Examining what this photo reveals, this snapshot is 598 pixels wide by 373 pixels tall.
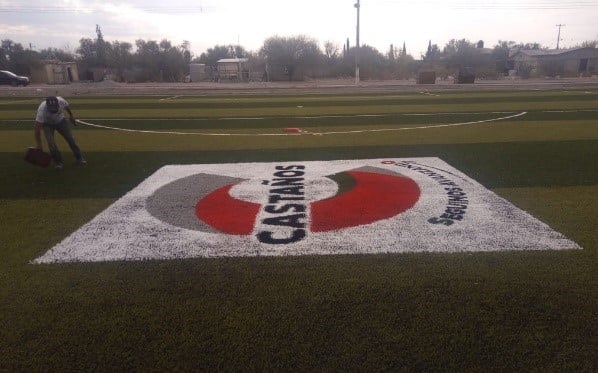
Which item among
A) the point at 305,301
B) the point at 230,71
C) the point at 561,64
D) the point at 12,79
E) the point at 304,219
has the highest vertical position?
the point at 561,64

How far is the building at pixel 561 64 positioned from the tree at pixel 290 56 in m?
29.2

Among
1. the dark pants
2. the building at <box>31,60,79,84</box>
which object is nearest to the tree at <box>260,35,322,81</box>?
the building at <box>31,60,79,84</box>

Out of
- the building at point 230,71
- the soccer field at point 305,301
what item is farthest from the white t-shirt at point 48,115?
the building at point 230,71

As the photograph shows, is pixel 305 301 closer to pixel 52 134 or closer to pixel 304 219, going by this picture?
pixel 304 219

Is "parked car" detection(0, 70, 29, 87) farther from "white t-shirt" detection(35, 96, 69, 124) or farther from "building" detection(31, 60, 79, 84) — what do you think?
"white t-shirt" detection(35, 96, 69, 124)

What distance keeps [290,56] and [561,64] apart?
3696 cm

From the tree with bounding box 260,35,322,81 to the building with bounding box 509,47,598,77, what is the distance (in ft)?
95.8

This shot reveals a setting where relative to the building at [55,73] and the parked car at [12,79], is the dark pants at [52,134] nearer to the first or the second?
the parked car at [12,79]

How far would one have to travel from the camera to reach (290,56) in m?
64.0

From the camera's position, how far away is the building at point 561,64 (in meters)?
58.8

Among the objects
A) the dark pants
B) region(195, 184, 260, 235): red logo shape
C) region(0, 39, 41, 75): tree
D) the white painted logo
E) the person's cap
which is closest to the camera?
the white painted logo

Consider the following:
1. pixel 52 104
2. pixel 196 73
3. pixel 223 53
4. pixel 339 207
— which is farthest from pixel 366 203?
pixel 223 53

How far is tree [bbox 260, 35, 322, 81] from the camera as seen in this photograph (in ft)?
207

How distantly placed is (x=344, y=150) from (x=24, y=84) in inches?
1968
